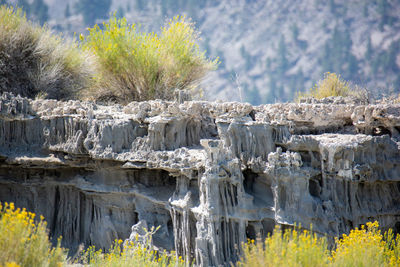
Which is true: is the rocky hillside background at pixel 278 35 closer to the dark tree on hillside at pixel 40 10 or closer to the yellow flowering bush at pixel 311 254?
the dark tree on hillside at pixel 40 10

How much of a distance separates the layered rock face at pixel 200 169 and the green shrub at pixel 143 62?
3.10 m

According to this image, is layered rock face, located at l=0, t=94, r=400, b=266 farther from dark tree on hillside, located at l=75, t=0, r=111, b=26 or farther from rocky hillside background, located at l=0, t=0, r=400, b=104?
dark tree on hillside, located at l=75, t=0, r=111, b=26

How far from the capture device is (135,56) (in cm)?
1147

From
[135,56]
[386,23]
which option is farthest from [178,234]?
[386,23]

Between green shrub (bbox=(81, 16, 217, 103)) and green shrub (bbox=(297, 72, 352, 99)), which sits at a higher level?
green shrub (bbox=(81, 16, 217, 103))

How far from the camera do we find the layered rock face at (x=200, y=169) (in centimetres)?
632

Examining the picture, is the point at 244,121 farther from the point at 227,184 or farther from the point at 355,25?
the point at 355,25

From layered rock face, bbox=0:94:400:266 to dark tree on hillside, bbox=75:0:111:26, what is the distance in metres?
21.2

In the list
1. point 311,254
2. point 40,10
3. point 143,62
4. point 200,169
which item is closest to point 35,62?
point 143,62

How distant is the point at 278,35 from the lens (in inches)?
1058

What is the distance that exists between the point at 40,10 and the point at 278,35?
1500cm

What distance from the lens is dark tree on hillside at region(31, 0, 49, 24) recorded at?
24.3 meters

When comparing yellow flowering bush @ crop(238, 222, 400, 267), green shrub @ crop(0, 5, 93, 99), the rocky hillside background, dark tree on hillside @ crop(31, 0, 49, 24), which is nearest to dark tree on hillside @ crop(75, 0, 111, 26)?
the rocky hillside background

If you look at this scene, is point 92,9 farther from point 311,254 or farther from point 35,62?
point 311,254
